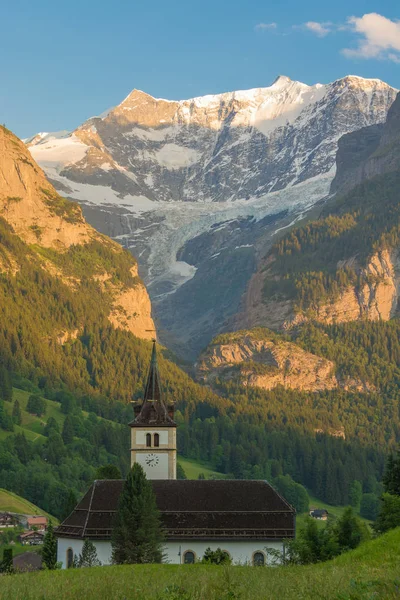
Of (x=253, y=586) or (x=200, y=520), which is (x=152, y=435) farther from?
(x=253, y=586)

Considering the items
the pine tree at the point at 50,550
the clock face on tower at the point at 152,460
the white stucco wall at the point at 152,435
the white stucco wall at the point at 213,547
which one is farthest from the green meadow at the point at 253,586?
the white stucco wall at the point at 152,435

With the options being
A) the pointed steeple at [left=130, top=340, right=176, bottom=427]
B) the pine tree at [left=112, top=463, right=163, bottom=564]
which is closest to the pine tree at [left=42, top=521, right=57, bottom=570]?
the pine tree at [left=112, top=463, right=163, bottom=564]

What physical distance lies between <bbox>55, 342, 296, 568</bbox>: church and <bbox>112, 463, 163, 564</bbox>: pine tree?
570cm

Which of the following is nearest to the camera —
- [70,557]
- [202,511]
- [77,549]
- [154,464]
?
[77,549]

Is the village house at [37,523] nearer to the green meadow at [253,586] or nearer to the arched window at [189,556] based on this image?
the arched window at [189,556]

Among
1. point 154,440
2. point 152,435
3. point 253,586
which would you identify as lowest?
point 253,586

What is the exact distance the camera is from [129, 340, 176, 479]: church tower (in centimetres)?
12925

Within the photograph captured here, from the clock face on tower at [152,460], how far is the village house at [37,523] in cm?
6527

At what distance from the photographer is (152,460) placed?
129375 millimetres

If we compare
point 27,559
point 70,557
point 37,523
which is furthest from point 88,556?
point 37,523

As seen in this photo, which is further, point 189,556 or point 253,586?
point 189,556

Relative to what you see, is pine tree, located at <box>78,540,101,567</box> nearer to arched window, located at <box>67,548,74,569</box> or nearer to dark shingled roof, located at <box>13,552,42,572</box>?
arched window, located at <box>67,548,74,569</box>

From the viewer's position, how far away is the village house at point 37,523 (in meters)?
190

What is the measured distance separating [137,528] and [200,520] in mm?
10866
